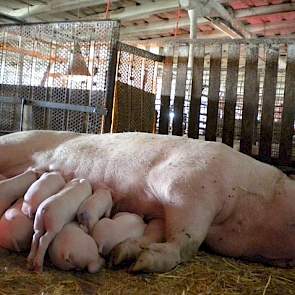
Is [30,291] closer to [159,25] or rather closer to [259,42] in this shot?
[259,42]

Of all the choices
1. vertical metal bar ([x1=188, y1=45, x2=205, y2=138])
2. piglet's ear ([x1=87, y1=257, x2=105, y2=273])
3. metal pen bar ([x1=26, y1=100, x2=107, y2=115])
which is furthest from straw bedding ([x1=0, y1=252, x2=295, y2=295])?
vertical metal bar ([x1=188, y1=45, x2=205, y2=138])

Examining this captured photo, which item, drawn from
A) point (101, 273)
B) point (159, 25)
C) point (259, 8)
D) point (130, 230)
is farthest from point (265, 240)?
point (159, 25)

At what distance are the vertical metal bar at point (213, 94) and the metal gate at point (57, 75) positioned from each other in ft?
4.42

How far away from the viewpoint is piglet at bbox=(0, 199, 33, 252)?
2.72 meters

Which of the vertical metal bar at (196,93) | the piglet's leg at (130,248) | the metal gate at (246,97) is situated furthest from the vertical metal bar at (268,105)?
the piglet's leg at (130,248)

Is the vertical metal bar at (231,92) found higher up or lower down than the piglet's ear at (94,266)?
higher up

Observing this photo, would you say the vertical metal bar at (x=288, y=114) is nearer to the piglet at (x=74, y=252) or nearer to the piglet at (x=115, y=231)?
the piglet at (x=115, y=231)

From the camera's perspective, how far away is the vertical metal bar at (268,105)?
225 inches

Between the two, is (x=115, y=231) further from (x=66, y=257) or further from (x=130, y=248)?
(x=66, y=257)

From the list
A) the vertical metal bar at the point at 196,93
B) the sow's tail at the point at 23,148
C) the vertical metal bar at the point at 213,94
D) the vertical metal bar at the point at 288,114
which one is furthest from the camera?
the vertical metal bar at the point at 196,93

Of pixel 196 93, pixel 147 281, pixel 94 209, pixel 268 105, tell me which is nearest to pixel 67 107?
pixel 196 93

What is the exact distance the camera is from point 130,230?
2.83 meters

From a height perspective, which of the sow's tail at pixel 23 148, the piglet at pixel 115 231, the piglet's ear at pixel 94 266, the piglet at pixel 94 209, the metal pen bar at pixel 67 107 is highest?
the metal pen bar at pixel 67 107

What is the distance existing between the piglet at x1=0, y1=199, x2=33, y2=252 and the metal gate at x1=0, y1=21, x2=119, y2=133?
121 inches
